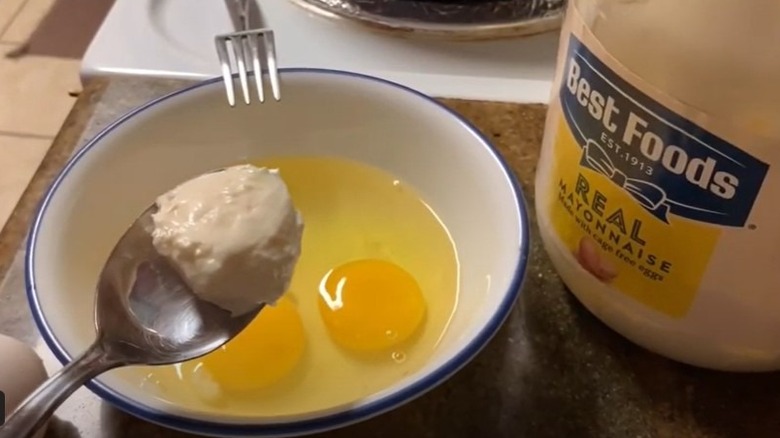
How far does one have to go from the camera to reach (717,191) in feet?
1.47

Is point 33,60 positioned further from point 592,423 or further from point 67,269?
point 592,423

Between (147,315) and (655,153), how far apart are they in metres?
0.27

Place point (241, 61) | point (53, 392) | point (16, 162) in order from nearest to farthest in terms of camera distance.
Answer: point (53, 392), point (241, 61), point (16, 162)

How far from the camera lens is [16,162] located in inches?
62.2

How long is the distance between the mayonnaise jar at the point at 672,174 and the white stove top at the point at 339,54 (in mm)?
202

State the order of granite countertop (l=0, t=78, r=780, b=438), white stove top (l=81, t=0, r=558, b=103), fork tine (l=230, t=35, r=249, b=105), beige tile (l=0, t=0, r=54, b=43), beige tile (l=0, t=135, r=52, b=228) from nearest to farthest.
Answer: granite countertop (l=0, t=78, r=780, b=438) < fork tine (l=230, t=35, r=249, b=105) < white stove top (l=81, t=0, r=558, b=103) < beige tile (l=0, t=135, r=52, b=228) < beige tile (l=0, t=0, r=54, b=43)

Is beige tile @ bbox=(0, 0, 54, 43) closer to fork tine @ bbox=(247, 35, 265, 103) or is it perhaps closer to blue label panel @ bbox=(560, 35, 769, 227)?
fork tine @ bbox=(247, 35, 265, 103)

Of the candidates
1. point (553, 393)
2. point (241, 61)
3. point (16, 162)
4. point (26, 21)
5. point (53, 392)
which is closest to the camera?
point (53, 392)

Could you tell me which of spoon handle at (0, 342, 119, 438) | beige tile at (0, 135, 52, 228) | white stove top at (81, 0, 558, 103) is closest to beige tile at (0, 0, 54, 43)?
beige tile at (0, 135, 52, 228)

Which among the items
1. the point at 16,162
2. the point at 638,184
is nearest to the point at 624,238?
the point at 638,184

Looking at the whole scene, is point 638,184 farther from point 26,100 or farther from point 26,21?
point 26,21

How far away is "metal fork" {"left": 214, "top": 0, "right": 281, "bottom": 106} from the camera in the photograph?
632 millimetres

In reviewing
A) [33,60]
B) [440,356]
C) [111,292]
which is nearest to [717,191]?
[440,356]

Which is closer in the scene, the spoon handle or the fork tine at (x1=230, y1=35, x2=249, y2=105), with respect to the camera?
the spoon handle
